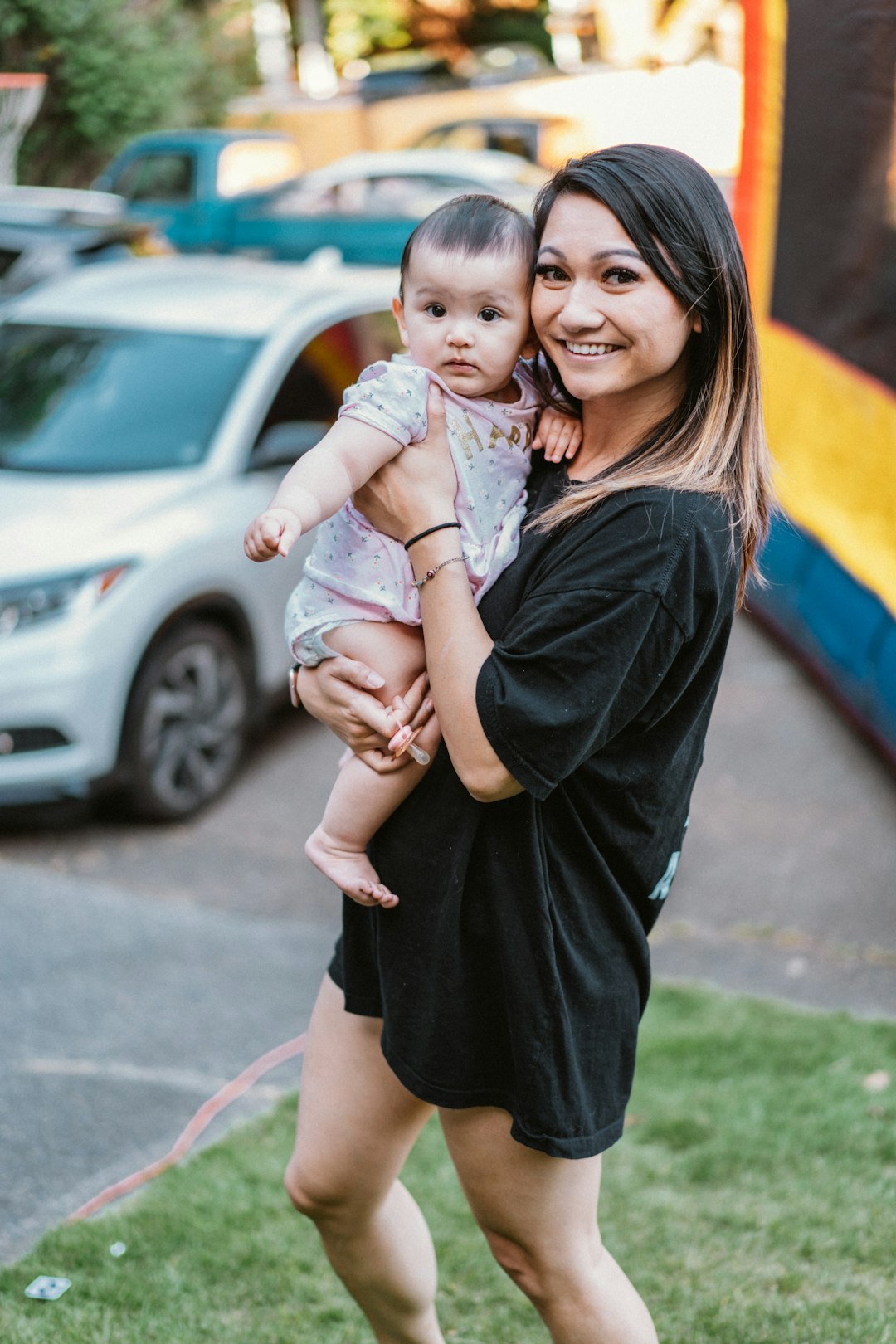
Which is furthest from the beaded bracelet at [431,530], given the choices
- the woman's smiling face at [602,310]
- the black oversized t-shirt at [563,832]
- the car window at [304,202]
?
the car window at [304,202]

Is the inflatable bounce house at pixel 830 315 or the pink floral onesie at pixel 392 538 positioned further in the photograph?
the inflatable bounce house at pixel 830 315

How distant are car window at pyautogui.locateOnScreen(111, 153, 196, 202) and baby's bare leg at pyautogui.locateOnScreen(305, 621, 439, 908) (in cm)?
1413

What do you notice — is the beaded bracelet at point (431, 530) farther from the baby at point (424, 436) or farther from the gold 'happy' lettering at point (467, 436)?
the gold 'happy' lettering at point (467, 436)

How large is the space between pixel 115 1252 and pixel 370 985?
1.19 meters

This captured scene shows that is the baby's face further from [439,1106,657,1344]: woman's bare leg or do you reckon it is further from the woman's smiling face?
[439,1106,657,1344]: woman's bare leg

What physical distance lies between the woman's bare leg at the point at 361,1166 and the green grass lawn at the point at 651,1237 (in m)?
0.49

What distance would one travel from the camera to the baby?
1.87 meters

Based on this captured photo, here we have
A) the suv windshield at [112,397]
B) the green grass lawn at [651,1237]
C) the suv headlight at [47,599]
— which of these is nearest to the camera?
the green grass lawn at [651,1237]

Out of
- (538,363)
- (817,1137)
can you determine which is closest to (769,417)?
(817,1137)

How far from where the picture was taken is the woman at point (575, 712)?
5.48 ft

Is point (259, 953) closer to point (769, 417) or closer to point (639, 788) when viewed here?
point (639, 788)

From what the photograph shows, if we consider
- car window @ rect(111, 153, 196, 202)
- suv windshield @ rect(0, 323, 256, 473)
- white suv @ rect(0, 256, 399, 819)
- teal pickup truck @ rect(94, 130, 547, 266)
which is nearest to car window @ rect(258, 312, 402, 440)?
white suv @ rect(0, 256, 399, 819)

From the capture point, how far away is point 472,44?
3141 centimetres

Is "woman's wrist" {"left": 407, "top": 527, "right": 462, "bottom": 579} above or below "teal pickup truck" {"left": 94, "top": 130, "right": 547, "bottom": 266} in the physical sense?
above
